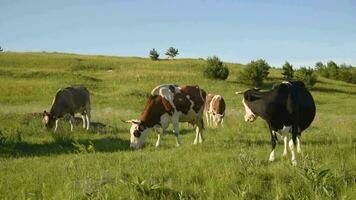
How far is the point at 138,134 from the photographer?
15625 millimetres

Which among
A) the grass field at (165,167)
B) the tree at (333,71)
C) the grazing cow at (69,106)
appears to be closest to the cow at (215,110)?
the grass field at (165,167)

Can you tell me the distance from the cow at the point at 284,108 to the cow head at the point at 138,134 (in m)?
4.39

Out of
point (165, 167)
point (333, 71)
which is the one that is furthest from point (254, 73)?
point (165, 167)

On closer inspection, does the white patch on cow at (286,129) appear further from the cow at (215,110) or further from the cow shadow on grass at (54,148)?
the cow at (215,110)

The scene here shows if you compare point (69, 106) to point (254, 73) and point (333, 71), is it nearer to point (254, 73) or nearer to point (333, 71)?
point (254, 73)

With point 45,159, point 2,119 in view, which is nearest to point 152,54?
point 2,119

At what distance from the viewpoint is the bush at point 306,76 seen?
66688 millimetres

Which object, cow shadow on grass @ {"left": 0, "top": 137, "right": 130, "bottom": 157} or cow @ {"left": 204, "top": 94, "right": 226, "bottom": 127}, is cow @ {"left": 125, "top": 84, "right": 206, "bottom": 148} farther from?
cow @ {"left": 204, "top": 94, "right": 226, "bottom": 127}

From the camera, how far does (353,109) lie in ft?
148

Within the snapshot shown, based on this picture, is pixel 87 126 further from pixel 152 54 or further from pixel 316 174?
pixel 152 54

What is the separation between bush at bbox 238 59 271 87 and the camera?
64231mm

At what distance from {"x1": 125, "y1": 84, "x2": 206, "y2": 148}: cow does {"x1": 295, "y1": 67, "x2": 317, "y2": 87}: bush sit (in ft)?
171

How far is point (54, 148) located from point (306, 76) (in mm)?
56005

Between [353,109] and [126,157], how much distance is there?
124ft
